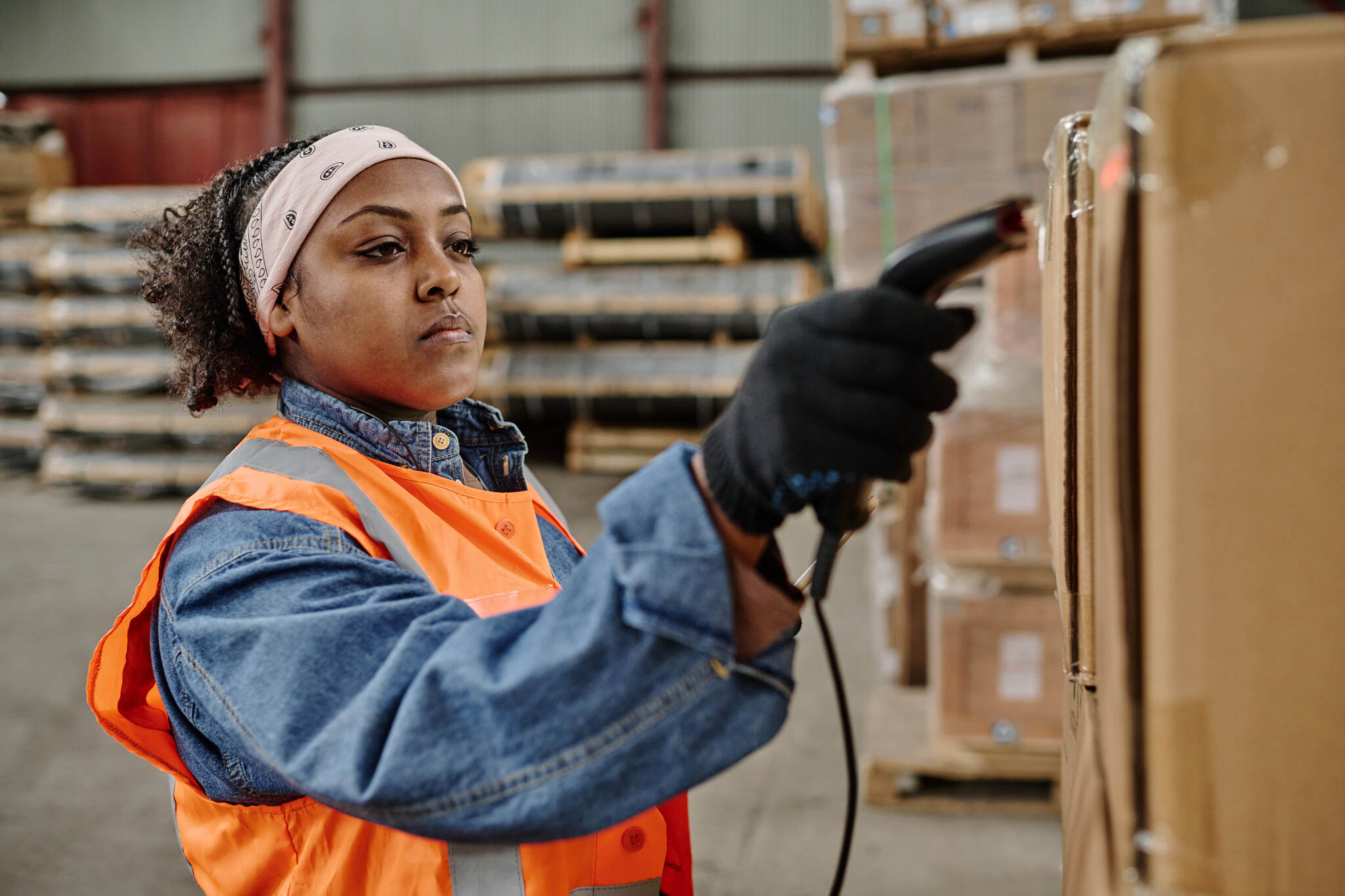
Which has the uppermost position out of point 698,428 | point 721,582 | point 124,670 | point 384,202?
point 384,202

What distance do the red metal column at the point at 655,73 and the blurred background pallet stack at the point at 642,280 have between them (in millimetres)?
1653

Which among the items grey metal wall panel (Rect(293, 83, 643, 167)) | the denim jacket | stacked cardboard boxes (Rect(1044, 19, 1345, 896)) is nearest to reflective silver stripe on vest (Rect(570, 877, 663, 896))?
the denim jacket

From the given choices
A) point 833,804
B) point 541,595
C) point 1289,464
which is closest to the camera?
point 1289,464

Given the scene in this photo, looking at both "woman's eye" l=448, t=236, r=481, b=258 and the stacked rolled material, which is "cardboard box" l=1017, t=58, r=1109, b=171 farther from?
the stacked rolled material

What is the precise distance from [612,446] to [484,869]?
6.70m

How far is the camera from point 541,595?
1.09 meters

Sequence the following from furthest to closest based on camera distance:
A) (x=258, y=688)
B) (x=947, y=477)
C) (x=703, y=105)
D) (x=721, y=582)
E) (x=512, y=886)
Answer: (x=703, y=105)
(x=947, y=477)
(x=512, y=886)
(x=258, y=688)
(x=721, y=582)

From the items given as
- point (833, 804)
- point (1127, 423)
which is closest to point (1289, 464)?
point (1127, 423)

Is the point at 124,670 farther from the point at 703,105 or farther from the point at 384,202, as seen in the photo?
the point at 703,105

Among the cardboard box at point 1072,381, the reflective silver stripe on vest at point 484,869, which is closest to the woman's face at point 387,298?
the reflective silver stripe on vest at point 484,869

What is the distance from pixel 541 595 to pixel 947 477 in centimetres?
194

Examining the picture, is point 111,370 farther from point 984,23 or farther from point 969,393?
point 969,393

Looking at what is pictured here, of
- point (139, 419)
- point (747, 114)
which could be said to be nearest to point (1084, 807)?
point (139, 419)

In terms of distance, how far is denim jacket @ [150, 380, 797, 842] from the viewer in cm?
66
